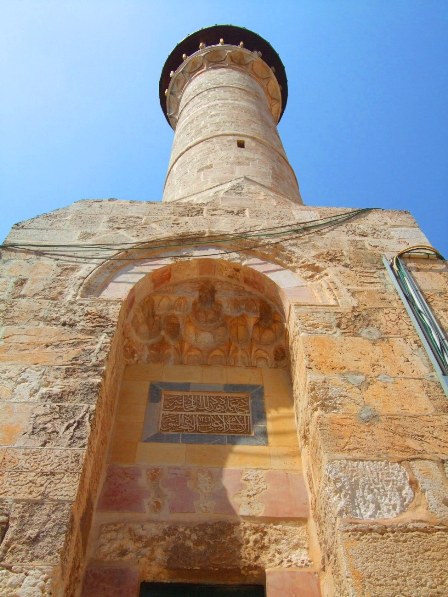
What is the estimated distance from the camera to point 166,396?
3.61 meters

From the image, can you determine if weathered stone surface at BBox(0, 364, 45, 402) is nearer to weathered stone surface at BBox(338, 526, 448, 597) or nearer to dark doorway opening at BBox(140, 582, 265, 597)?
dark doorway opening at BBox(140, 582, 265, 597)

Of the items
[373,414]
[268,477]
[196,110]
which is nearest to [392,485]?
[373,414]

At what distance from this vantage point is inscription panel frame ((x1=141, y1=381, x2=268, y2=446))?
10.8 feet

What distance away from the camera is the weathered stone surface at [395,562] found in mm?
1991

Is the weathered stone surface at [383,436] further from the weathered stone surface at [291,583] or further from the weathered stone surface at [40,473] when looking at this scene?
the weathered stone surface at [40,473]

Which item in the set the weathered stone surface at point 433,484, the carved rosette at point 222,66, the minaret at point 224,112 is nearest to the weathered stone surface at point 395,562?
the weathered stone surface at point 433,484

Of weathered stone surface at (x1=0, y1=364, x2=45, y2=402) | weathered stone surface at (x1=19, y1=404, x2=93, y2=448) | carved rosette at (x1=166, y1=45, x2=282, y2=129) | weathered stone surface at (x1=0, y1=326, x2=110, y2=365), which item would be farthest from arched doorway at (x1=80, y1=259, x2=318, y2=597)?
carved rosette at (x1=166, y1=45, x2=282, y2=129)

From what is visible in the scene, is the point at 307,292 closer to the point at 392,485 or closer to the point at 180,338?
the point at 180,338

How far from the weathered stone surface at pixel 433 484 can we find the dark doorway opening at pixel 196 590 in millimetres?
1006

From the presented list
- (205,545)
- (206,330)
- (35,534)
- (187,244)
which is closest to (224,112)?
(187,244)

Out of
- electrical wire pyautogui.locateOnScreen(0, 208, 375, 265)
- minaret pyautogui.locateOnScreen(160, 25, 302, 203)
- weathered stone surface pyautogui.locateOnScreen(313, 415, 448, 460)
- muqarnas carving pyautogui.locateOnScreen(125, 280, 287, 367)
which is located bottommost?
weathered stone surface pyautogui.locateOnScreen(313, 415, 448, 460)

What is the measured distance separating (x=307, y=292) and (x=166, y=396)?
4.21ft

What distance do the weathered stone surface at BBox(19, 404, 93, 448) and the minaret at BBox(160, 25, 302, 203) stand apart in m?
3.55

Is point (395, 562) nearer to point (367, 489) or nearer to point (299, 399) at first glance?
point (367, 489)
